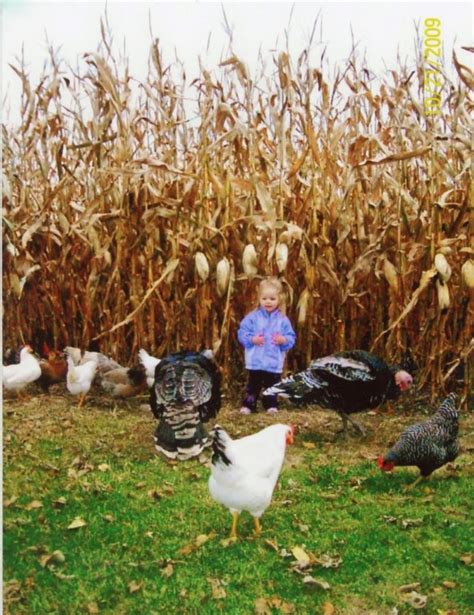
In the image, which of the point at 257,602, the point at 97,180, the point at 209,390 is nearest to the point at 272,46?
the point at 97,180

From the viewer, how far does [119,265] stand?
2.11 metres

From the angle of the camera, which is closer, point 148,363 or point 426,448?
point 426,448

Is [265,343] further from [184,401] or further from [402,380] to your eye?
[402,380]

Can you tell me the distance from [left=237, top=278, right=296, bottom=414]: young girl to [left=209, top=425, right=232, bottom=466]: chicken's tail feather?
0.73ft

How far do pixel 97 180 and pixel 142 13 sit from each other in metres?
0.48

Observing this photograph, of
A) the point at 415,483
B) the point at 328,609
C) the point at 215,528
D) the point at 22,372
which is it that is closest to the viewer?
the point at 328,609

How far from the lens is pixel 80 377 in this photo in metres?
2.01

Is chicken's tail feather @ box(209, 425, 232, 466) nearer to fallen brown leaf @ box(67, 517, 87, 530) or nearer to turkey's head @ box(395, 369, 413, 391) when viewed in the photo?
fallen brown leaf @ box(67, 517, 87, 530)

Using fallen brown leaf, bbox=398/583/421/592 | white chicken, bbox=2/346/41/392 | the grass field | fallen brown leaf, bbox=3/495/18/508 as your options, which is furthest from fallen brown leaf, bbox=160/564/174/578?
white chicken, bbox=2/346/41/392

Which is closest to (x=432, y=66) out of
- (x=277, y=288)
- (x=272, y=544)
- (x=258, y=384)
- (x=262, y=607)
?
(x=277, y=288)

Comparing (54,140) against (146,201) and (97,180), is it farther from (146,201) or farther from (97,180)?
(146,201)

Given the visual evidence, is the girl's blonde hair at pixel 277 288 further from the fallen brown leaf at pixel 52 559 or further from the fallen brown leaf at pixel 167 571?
the fallen brown leaf at pixel 52 559

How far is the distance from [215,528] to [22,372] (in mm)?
689

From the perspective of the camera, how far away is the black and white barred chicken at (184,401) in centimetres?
184
